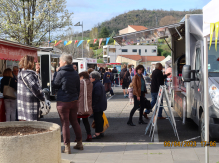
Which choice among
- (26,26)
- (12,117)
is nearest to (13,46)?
(12,117)

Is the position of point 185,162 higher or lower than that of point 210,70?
lower

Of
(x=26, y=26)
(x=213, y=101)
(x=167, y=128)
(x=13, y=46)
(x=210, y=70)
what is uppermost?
(x=26, y=26)

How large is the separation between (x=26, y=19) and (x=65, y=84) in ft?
52.4

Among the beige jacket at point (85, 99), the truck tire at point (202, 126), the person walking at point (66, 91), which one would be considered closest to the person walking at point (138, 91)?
the beige jacket at point (85, 99)

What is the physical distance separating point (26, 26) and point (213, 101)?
16675mm

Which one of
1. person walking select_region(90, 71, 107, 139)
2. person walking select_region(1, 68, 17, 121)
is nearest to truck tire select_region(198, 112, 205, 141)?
person walking select_region(90, 71, 107, 139)

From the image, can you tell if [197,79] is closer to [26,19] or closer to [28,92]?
[28,92]

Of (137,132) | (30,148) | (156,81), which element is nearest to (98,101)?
(137,132)

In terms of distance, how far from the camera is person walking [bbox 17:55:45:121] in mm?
4977

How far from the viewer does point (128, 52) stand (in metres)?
118

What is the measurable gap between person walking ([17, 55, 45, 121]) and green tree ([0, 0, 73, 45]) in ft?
49.6

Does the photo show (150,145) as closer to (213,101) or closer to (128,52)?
(213,101)

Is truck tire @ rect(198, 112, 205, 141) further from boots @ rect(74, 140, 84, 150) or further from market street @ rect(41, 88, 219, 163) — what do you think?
boots @ rect(74, 140, 84, 150)

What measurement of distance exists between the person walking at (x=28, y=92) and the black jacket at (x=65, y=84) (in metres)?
0.34
